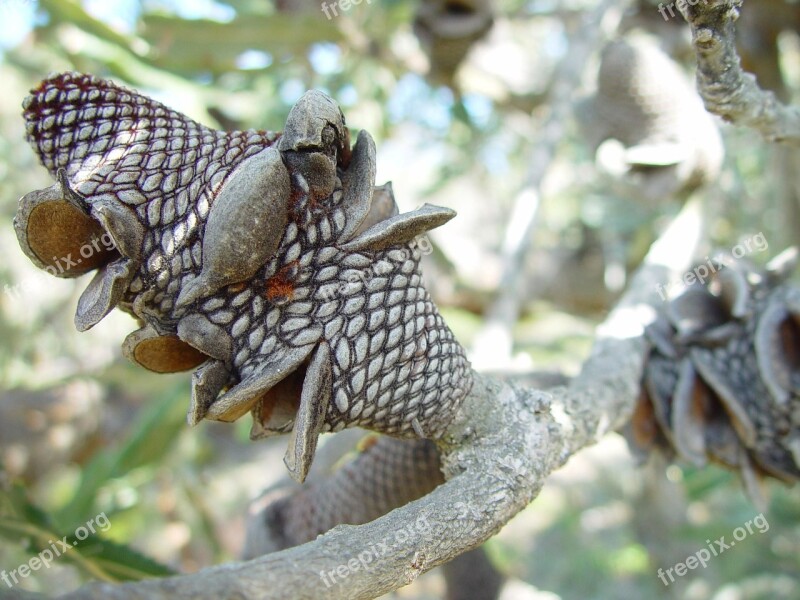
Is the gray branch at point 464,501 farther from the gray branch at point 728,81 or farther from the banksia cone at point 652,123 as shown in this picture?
the banksia cone at point 652,123

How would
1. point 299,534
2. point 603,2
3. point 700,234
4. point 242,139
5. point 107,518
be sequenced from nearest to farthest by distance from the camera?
point 242,139 < point 299,534 < point 700,234 < point 107,518 < point 603,2

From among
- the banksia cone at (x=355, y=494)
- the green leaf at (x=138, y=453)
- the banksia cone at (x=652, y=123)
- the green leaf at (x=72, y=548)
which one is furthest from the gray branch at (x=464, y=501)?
Answer: the green leaf at (x=138, y=453)

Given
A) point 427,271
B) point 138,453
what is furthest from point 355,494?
point 427,271

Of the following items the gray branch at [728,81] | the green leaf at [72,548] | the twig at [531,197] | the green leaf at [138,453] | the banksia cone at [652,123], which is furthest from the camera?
the green leaf at [138,453]

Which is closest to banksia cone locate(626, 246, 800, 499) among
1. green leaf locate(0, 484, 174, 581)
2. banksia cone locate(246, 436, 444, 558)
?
banksia cone locate(246, 436, 444, 558)

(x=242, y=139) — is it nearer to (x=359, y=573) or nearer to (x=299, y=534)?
(x=359, y=573)

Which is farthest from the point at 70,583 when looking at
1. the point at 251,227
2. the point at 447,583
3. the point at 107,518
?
the point at 251,227

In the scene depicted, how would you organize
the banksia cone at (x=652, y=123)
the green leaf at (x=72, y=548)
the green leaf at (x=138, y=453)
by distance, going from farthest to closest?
the green leaf at (x=138, y=453)
the banksia cone at (x=652, y=123)
the green leaf at (x=72, y=548)

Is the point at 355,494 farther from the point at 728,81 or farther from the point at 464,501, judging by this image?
the point at 728,81
